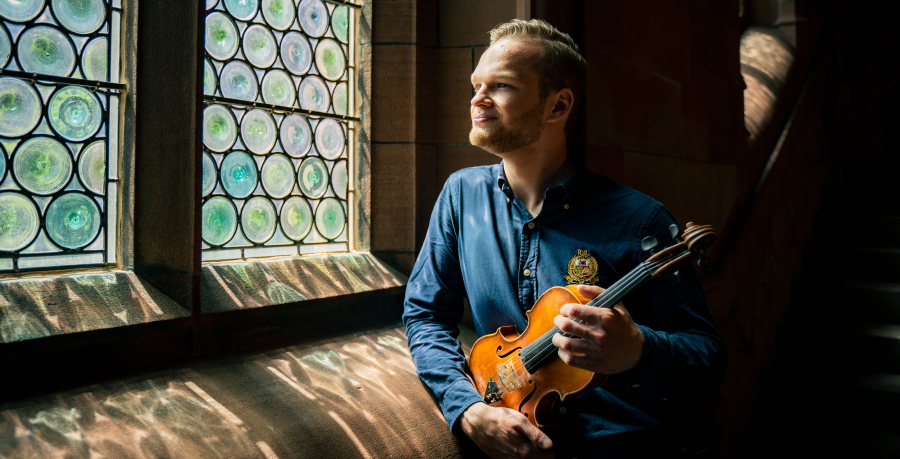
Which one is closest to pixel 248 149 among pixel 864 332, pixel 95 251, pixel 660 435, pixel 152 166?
pixel 152 166

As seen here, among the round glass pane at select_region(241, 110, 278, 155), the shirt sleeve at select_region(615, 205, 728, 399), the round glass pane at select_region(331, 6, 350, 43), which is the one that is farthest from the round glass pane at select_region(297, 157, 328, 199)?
the shirt sleeve at select_region(615, 205, 728, 399)

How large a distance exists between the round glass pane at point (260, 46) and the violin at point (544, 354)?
1.32 metres

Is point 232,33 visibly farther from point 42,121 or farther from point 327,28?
point 42,121

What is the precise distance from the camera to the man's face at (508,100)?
1.52 metres

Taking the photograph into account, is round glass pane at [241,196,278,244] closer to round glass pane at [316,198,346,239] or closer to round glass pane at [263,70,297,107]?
round glass pane at [316,198,346,239]

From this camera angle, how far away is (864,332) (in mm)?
3461

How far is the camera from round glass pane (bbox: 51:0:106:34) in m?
1.68

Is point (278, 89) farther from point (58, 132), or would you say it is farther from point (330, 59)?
point (58, 132)

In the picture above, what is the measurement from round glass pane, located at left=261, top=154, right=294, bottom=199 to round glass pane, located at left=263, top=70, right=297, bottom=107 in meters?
0.20

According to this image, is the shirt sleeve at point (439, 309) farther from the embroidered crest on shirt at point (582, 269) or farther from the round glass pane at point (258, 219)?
the round glass pane at point (258, 219)

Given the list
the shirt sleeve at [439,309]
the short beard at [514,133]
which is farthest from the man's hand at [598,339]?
the short beard at [514,133]

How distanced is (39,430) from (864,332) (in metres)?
3.99

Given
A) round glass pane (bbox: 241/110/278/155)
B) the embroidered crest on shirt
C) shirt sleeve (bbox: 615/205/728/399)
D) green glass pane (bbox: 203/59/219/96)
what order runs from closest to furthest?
shirt sleeve (bbox: 615/205/728/399)
the embroidered crest on shirt
green glass pane (bbox: 203/59/219/96)
round glass pane (bbox: 241/110/278/155)

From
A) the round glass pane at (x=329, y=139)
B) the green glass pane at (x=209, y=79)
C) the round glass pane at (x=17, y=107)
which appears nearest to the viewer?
the round glass pane at (x=17, y=107)
